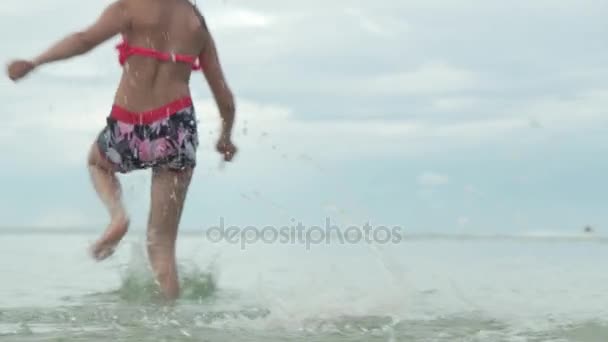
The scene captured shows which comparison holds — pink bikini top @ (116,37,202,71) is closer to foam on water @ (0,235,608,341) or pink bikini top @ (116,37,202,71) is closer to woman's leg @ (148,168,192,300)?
woman's leg @ (148,168,192,300)

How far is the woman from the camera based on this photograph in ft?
17.0

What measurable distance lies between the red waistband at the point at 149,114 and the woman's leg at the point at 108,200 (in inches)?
11.1

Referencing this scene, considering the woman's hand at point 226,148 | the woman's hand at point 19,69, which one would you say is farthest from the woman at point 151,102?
the woman's hand at point 226,148

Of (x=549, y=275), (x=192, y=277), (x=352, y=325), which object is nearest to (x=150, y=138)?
(x=352, y=325)

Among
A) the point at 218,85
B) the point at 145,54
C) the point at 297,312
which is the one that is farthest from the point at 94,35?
the point at 297,312

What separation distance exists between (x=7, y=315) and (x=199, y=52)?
81.2 inches

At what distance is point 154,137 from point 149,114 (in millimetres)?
120

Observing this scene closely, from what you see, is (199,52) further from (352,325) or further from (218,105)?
(352,325)

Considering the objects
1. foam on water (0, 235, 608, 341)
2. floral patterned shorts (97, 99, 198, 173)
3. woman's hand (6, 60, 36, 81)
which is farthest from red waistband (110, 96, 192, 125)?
foam on water (0, 235, 608, 341)

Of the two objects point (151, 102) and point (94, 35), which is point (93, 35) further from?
point (151, 102)

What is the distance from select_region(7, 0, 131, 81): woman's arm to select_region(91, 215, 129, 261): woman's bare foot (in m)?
0.87

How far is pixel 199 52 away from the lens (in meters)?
5.38

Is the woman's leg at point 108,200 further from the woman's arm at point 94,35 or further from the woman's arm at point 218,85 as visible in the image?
the woman's arm at point 218,85

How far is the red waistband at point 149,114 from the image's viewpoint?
5246 mm
